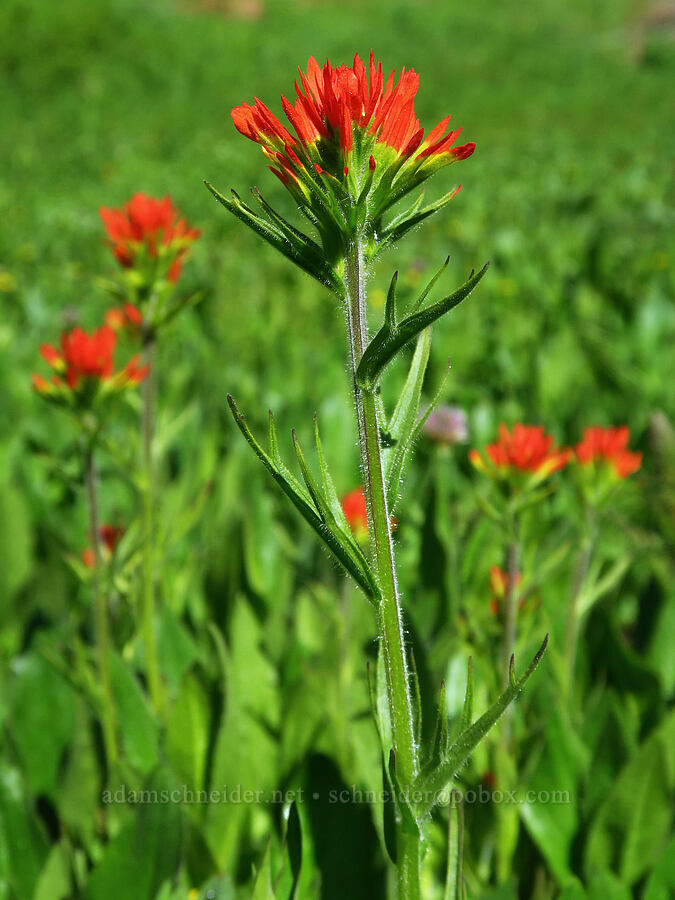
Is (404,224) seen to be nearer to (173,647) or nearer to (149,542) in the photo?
(149,542)

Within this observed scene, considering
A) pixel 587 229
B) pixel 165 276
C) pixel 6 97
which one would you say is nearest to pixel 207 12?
pixel 6 97

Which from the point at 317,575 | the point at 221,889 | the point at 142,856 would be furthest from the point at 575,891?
the point at 317,575

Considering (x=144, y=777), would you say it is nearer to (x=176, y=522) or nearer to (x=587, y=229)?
(x=176, y=522)

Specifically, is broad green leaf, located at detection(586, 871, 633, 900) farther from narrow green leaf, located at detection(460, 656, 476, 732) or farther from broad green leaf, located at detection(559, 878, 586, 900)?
narrow green leaf, located at detection(460, 656, 476, 732)

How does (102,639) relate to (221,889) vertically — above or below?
above

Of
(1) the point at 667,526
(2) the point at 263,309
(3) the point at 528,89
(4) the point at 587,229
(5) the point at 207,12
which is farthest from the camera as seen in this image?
(5) the point at 207,12

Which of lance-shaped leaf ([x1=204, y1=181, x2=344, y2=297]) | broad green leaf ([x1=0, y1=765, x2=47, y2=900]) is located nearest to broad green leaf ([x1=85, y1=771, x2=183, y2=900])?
broad green leaf ([x1=0, y1=765, x2=47, y2=900])
